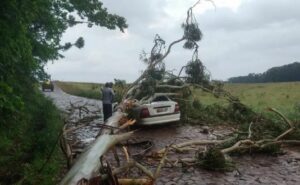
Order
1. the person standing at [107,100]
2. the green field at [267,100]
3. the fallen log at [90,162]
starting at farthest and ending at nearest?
the green field at [267,100], the person standing at [107,100], the fallen log at [90,162]

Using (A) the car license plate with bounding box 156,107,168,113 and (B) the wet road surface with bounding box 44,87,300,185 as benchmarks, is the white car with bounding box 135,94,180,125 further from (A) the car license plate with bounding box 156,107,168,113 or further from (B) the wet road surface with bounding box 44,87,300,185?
(B) the wet road surface with bounding box 44,87,300,185

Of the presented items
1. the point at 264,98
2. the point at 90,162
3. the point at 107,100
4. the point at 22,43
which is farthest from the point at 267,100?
the point at 90,162

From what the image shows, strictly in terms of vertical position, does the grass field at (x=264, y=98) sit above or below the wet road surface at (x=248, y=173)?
above

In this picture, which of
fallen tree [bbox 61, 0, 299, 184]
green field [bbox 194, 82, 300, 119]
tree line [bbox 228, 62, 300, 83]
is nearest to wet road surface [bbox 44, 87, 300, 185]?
fallen tree [bbox 61, 0, 299, 184]

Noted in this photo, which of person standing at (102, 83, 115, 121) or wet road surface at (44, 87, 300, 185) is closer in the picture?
wet road surface at (44, 87, 300, 185)

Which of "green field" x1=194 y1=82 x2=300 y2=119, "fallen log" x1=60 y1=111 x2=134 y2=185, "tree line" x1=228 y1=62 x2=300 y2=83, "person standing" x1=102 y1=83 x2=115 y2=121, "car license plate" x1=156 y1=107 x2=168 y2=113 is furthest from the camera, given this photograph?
"tree line" x1=228 y1=62 x2=300 y2=83

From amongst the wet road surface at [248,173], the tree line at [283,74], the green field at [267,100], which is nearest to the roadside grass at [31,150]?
the wet road surface at [248,173]

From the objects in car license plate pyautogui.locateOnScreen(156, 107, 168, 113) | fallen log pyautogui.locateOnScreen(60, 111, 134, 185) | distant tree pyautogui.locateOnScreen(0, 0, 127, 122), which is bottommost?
fallen log pyautogui.locateOnScreen(60, 111, 134, 185)

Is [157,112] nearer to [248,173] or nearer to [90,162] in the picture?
[248,173]

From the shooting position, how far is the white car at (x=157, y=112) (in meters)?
14.7

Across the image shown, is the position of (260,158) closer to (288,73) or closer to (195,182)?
(195,182)

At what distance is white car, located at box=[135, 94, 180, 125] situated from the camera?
14727 millimetres

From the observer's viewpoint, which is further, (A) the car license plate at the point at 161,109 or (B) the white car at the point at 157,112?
(A) the car license plate at the point at 161,109

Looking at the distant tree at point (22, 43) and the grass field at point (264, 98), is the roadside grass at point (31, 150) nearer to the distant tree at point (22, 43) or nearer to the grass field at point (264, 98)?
the distant tree at point (22, 43)
